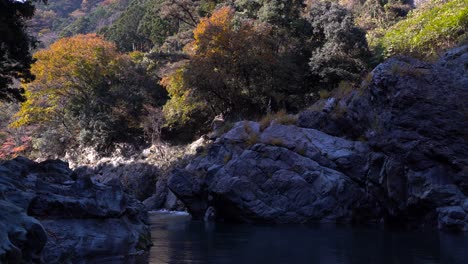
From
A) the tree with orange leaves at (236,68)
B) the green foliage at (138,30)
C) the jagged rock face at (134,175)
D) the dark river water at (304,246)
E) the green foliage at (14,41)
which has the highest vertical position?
the green foliage at (138,30)

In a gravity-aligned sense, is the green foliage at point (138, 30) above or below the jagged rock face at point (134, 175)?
above

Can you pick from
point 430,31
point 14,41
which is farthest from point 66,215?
point 430,31

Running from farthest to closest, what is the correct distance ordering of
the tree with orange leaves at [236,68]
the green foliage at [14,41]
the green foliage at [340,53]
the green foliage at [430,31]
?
1. the tree with orange leaves at [236,68]
2. the green foliage at [340,53]
3. the green foliage at [430,31]
4. the green foliage at [14,41]

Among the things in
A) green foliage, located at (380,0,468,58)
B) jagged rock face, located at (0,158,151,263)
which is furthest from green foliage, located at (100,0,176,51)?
jagged rock face, located at (0,158,151,263)

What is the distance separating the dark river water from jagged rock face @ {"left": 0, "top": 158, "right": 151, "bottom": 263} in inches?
55.4

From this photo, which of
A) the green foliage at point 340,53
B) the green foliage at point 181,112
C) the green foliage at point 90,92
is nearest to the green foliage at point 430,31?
the green foliage at point 340,53

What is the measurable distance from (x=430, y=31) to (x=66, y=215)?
31.0 meters

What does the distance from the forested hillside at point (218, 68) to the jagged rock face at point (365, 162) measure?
4.89 meters

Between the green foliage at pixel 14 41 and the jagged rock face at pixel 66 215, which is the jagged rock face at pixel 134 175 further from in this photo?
the jagged rock face at pixel 66 215

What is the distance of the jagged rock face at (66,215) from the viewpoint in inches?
484

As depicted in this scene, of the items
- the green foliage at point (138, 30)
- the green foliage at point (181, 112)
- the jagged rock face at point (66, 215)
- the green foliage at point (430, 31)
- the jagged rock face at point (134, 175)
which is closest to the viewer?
the jagged rock face at point (66, 215)

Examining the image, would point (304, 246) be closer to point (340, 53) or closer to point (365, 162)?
point (365, 162)

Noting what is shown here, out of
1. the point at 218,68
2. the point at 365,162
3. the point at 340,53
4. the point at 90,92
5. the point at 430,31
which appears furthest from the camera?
the point at 90,92

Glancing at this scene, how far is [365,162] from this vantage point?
26.0 meters
